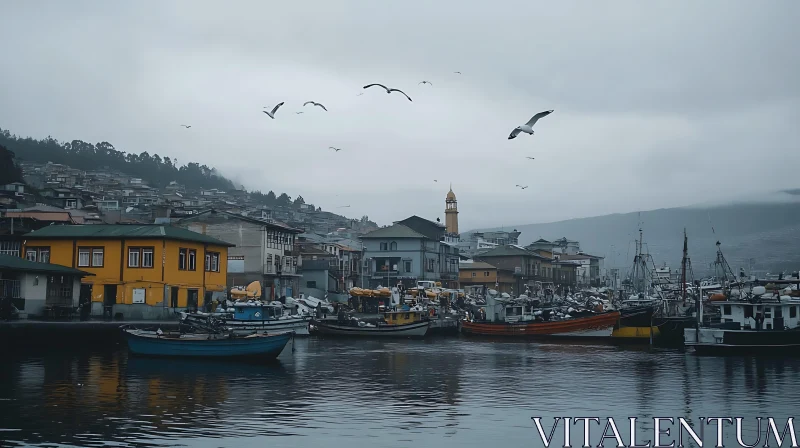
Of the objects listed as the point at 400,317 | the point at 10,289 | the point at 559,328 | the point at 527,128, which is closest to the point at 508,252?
the point at 559,328

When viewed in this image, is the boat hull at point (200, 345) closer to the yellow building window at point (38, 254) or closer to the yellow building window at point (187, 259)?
the yellow building window at point (187, 259)

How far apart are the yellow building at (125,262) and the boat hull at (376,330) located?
977 cm

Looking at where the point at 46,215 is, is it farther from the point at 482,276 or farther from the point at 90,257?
the point at 482,276

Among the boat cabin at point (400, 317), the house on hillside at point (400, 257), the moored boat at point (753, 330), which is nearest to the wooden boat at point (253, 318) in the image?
the boat cabin at point (400, 317)

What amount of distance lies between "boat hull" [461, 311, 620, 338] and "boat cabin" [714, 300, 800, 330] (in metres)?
14.0

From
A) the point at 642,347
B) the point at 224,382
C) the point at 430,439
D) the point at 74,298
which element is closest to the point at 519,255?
the point at 642,347

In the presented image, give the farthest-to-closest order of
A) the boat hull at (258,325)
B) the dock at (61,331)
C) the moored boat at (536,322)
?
1. the moored boat at (536,322)
2. the boat hull at (258,325)
3. the dock at (61,331)

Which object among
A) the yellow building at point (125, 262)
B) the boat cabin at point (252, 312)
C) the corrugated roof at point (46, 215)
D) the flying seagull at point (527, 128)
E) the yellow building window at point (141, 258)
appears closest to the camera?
the flying seagull at point (527, 128)

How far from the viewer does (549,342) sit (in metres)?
57.1

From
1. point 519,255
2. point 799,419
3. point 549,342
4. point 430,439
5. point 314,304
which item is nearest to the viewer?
point 430,439

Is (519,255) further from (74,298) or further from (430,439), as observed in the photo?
(430,439)

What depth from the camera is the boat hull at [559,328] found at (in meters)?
58.7

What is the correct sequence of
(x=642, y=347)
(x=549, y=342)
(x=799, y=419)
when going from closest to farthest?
(x=799, y=419) < (x=642, y=347) < (x=549, y=342)

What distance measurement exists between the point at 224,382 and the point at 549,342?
32139 millimetres
